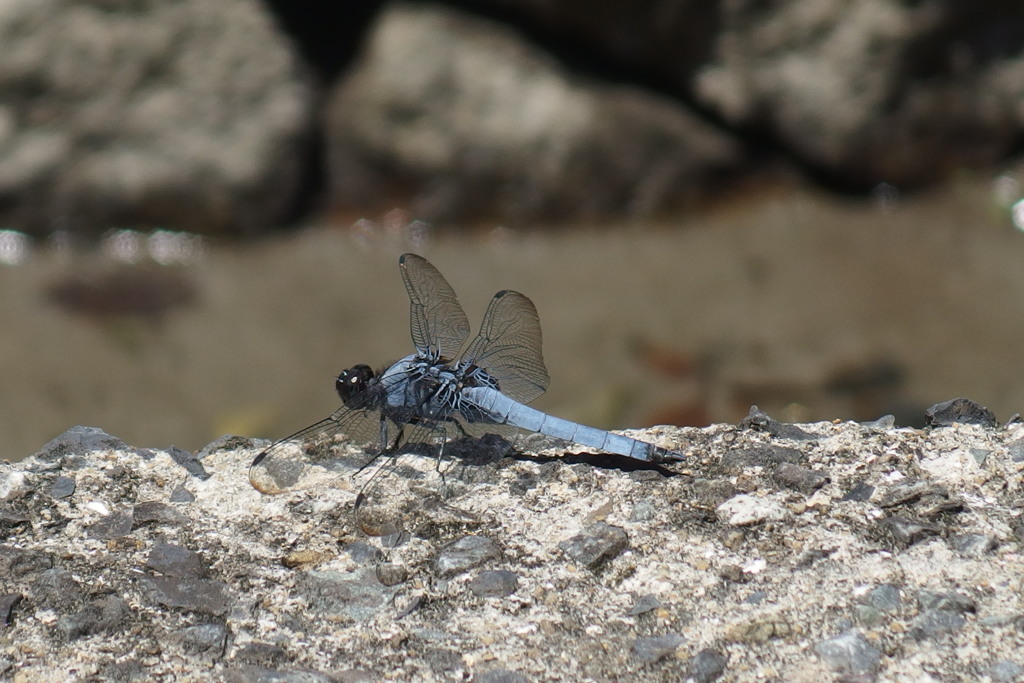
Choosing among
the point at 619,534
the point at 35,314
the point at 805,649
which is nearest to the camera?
the point at 805,649

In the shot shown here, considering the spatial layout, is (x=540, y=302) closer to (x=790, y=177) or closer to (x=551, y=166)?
(x=551, y=166)

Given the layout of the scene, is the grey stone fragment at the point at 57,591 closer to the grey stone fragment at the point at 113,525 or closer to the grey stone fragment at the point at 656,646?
the grey stone fragment at the point at 113,525

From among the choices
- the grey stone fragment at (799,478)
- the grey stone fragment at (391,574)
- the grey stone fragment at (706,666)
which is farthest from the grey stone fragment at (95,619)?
the grey stone fragment at (799,478)

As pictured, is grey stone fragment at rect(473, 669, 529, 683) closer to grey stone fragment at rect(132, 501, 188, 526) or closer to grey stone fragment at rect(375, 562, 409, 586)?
grey stone fragment at rect(375, 562, 409, 586)

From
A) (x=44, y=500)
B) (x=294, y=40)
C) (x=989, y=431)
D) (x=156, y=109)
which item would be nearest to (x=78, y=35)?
(x=156, y=109)

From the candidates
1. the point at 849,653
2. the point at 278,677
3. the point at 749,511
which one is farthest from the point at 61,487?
the point at 849,653
